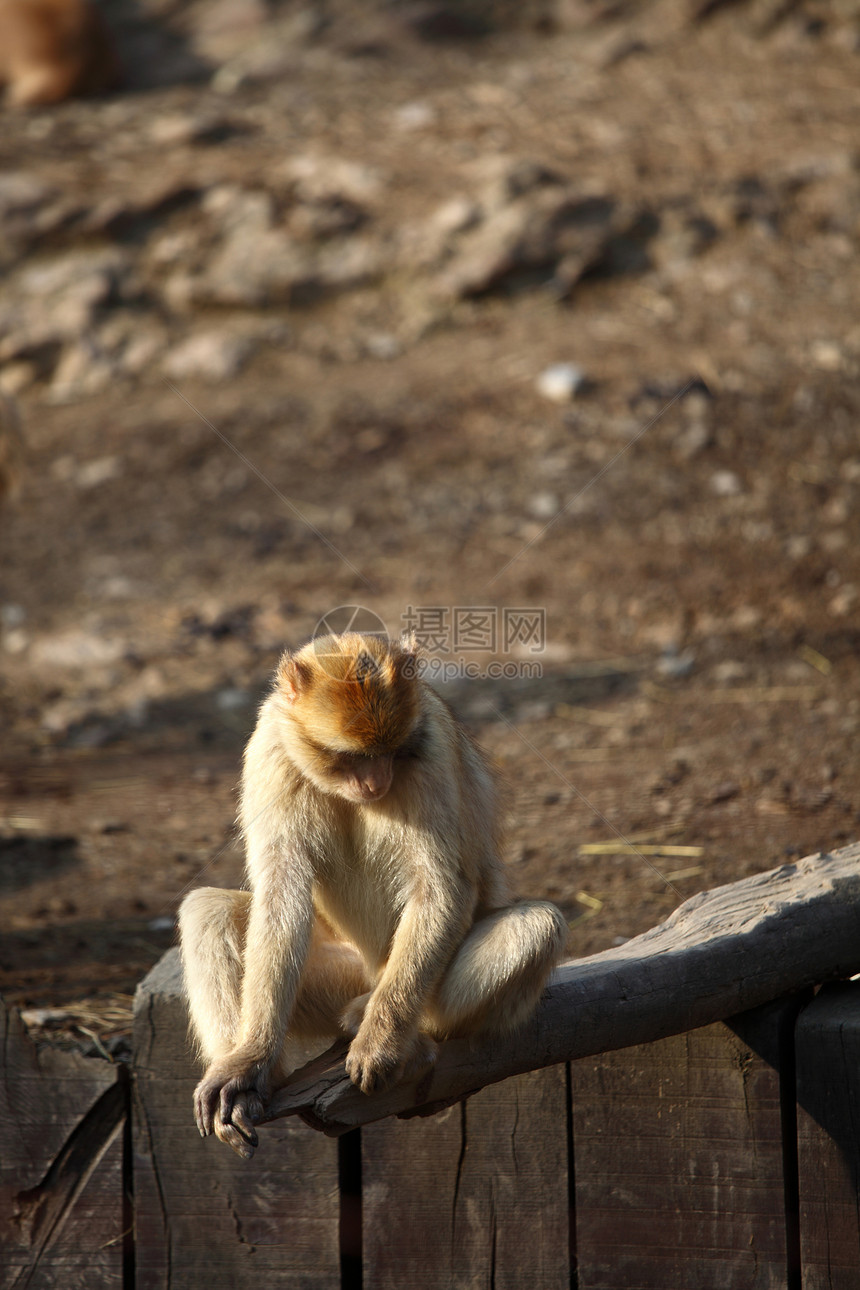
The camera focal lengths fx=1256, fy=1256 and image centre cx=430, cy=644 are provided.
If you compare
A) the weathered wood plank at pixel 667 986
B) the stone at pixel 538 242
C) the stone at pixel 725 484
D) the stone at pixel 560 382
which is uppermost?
the weathered wood plank at pixel 667 986

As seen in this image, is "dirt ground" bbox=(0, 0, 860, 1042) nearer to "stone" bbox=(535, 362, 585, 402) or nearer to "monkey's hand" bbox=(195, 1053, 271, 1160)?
"stone" bbox=(535, 362, 585, 402)

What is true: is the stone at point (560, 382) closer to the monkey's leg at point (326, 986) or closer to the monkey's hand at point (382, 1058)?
the monkey's leg at point (326, 986)

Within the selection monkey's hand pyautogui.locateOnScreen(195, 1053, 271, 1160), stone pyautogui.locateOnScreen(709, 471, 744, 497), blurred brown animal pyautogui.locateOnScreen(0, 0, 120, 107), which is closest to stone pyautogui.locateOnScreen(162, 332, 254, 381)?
blurred brown animal pyautogui.locateOnScreen(0, 0, 120, 107)

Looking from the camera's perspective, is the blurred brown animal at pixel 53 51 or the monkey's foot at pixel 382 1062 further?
the blurred brown animal at pixel 53 51

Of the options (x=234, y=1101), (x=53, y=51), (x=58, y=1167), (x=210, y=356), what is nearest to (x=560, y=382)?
(x=210, y=356)

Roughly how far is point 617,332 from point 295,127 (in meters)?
4.29

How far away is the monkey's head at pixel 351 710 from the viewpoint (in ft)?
9.53

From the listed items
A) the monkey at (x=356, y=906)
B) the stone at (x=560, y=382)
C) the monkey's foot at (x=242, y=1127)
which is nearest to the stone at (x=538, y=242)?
the stone at (x=560, y=382)

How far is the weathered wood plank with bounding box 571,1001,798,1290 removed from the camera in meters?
2.96

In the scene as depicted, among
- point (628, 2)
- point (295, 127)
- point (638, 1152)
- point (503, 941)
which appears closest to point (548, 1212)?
point (638, 1152)

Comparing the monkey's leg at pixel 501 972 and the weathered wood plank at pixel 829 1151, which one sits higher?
the monkey's leg at pixel 501 972

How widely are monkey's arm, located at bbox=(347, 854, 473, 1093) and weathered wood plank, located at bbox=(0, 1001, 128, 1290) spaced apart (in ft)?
2.39

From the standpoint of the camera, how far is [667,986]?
9.38 feet

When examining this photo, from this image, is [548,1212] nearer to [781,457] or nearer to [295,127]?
[781,457]
